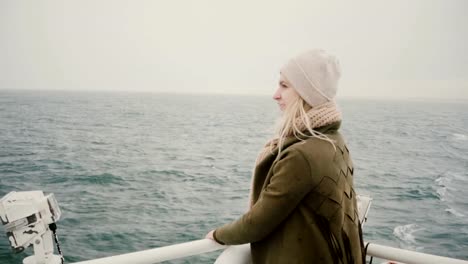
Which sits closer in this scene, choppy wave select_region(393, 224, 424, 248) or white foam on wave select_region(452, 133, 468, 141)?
choppy wave select_region(393, 224, 424, 248)

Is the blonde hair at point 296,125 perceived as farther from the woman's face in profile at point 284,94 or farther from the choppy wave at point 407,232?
the choppy wave at point 407,232

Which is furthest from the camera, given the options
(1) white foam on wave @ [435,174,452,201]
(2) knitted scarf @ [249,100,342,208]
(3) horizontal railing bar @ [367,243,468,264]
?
(1) white foam on wave @ [435,174,452,201]

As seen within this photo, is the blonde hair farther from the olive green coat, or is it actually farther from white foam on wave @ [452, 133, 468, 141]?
white foam on wave @ [452, 133, 468, 141]

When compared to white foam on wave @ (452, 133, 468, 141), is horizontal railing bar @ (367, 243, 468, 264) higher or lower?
higher

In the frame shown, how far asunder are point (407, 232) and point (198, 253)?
1489 centimetres

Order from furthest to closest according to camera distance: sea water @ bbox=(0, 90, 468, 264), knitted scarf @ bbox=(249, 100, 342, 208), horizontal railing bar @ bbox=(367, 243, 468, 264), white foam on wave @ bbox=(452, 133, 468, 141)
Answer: white foam on wave @ bbox=(452, 133, 468, 141) < sea water @ bbox=(0, 90, 468, 264) < horizontal railing bar @ bbox=(367, 243, 468, 264) < knitted scarf @ bbox=(249, 100, 342, 208)

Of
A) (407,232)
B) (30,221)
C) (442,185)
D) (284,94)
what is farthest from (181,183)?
(284,94)

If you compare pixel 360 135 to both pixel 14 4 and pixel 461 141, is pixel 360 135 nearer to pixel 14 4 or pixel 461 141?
pixel 461 141

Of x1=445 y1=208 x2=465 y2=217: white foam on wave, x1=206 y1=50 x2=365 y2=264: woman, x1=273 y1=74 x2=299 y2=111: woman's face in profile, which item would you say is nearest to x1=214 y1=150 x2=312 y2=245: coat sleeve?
x1=206 y1=50 x2=365 y2=264: woman

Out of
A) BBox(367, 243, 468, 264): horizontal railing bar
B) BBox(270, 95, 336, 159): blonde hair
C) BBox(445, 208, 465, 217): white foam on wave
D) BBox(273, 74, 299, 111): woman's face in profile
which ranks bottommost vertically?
BBox(445, 208, 465, 217): white foam on wave

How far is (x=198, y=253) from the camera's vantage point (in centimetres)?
144

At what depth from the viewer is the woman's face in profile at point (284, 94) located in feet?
4.40

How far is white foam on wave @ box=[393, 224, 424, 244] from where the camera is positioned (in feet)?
42.9

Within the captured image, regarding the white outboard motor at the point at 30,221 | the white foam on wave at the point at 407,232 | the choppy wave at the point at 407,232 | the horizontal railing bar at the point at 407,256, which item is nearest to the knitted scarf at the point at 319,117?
the horizontal railing bar at the point at 407,256
